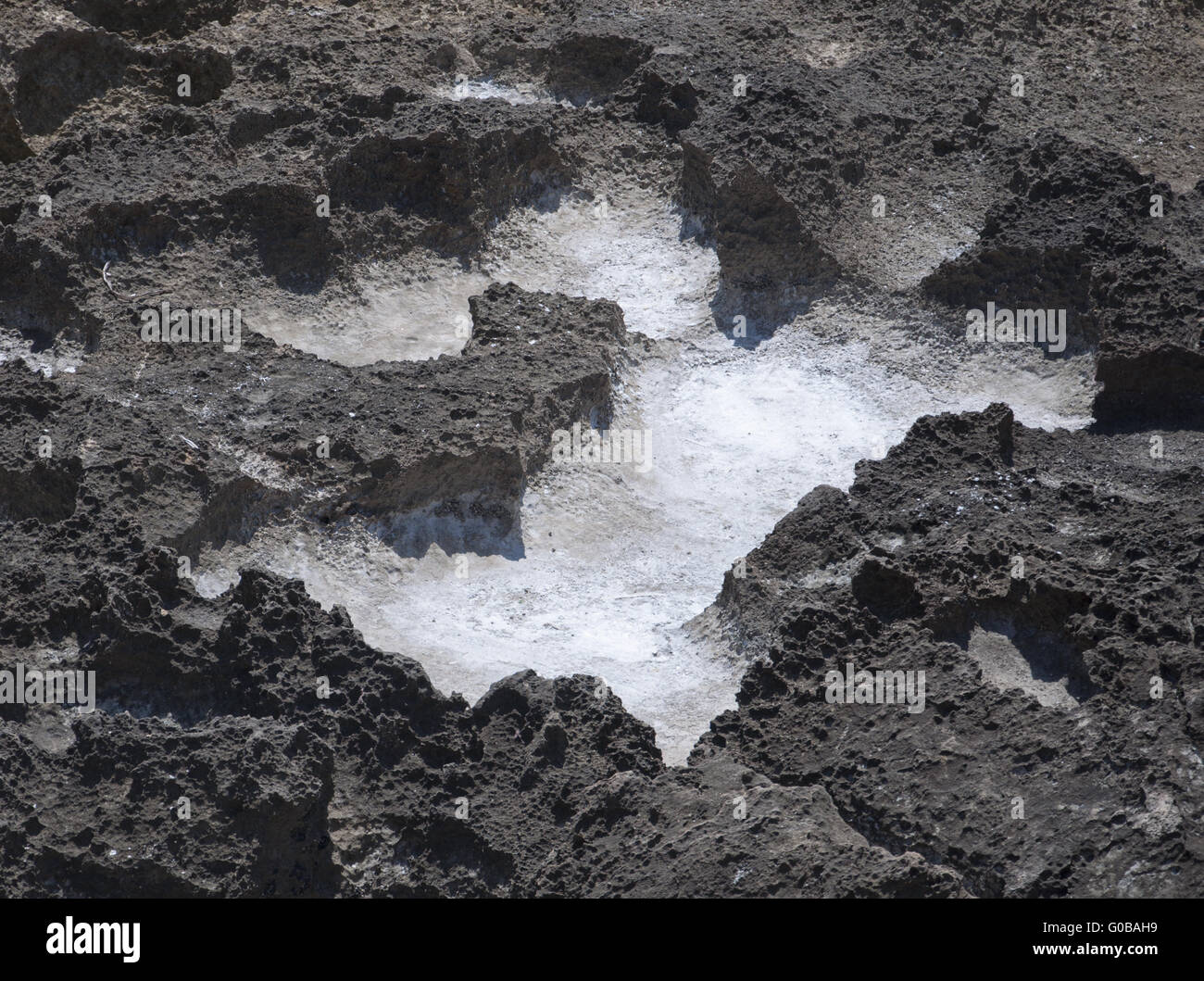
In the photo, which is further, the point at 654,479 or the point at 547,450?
the point at 654,479

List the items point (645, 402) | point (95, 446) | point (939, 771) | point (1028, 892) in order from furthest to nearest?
point (645, 402) → point (95, 446) → point (939, 771) → point (1028, 892)

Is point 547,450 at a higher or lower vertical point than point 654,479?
higher

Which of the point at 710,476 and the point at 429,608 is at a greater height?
the point at 710,476

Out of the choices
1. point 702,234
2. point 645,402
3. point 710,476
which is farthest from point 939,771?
point 702,234

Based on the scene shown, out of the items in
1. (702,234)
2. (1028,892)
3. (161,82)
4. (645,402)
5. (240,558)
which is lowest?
(1028,892)

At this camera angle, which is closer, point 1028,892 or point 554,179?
point 1028,892

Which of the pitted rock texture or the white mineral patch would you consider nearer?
the pitted rock texture

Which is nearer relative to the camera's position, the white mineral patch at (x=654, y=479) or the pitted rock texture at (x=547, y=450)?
the pitted rock texture at (x=547, y=450)

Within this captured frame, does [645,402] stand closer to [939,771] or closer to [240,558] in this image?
[240,558]

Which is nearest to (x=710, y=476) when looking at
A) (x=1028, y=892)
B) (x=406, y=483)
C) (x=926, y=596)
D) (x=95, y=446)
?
(x=406, y=483)

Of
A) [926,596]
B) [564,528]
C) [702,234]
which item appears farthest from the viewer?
[702,234]
